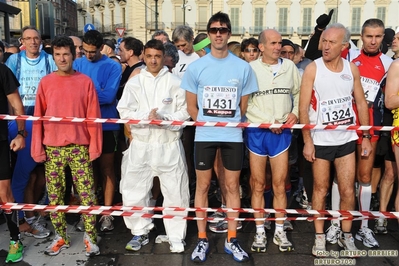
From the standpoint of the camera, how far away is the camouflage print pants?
3611mm

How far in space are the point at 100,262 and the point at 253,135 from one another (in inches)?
75.4

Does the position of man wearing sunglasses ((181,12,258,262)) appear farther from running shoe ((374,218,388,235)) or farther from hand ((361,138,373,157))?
running shoe ((374,218,388,235))

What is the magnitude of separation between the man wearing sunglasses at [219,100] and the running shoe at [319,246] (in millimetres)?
695

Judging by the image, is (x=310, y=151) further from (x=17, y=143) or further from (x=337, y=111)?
(x=17, y=143)

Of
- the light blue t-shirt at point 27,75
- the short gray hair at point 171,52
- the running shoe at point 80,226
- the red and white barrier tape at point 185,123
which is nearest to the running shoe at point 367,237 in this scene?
the red and white barrier tape at point 185,123

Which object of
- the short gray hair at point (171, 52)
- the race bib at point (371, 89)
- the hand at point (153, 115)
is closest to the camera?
the hand at point (153, 115)

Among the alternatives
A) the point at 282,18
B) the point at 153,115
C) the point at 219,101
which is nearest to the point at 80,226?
the point at 153,115

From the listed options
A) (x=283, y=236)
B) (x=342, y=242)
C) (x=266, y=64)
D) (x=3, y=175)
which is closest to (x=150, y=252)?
(x=283, y=236)

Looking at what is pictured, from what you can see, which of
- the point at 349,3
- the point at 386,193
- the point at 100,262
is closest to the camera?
the point at 100,262

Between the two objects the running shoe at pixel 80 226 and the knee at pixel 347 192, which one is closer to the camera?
the knee at pixel 347 192

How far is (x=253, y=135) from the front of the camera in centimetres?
374

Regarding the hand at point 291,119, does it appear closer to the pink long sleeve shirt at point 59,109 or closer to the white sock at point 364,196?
the white sock at point 364,196

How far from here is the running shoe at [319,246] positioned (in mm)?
3662

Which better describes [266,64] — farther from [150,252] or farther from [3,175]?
[3,175]
